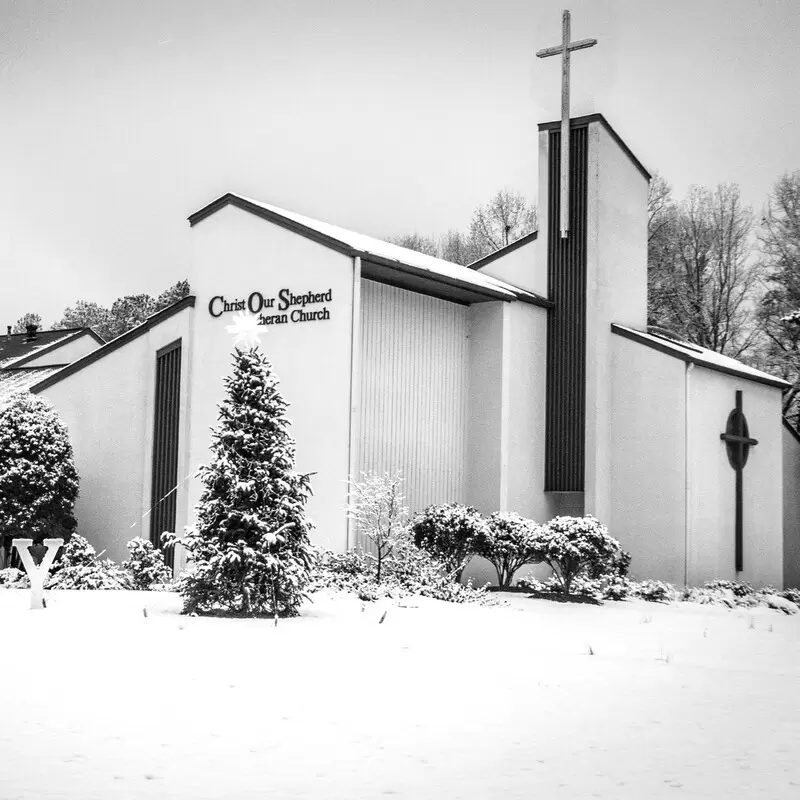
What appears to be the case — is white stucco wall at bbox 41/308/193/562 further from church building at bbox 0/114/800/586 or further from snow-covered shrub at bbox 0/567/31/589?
snow-covered shrub at bbox 0/567/31/589

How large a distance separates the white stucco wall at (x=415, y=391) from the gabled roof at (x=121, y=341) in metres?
4.50

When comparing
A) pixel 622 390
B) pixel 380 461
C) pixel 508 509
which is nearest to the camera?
pixel 380 461

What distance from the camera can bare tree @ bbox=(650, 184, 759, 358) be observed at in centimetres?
4072

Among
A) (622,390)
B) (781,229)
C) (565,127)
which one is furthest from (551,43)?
(781,229)

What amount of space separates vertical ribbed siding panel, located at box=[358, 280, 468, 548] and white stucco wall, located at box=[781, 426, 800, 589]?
37.1 feet

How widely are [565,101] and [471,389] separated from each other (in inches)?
284

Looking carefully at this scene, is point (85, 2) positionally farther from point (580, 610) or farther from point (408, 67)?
point (580, 610)

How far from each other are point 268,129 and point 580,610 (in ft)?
112

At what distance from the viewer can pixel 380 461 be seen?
23.0 metres

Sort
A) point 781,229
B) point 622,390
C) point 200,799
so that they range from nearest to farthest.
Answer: point 200,799
point 622,390
point 781,229

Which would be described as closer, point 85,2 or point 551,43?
point 551,43

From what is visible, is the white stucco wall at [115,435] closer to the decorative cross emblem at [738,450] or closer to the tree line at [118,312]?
the decorative cross emblem at [738,450]

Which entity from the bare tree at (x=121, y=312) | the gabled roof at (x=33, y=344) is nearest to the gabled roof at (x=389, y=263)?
the gabled roof at (x=33, y=344)

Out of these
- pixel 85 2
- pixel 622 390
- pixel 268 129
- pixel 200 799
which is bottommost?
pixel 200 799
